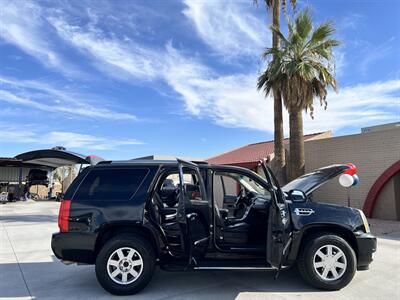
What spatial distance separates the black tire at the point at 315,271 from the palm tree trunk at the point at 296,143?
8967mm

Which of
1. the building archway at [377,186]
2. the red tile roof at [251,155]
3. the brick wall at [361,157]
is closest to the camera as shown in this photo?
the building archway at [377,186]

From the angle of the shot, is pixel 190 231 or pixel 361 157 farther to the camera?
pixel 361 157

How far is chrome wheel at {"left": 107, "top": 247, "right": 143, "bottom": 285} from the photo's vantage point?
5023 mm

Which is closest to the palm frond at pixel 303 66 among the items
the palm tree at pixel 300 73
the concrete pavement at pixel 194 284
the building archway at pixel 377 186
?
the palm tree at pixel 300 73

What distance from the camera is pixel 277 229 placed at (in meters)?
4.92

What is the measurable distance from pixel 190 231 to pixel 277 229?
48.3 inches

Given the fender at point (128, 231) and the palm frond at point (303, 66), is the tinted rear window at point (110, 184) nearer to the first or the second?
the fender at point (128, 231)

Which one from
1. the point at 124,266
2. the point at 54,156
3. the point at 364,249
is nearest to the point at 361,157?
the point at 364,249

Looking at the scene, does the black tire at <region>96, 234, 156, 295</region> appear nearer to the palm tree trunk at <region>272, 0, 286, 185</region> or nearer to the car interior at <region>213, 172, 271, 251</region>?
the car interior at <region>213, 172, 271, 251</region>

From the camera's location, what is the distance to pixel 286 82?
14.4m

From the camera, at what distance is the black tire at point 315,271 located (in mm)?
5133

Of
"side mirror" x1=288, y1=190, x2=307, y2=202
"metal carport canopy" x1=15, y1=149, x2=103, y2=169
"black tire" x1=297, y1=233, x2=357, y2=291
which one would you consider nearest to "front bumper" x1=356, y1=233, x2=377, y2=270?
"black tire" x1=297, y1=233, x2=357, y2=291

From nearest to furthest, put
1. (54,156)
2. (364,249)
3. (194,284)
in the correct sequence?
1. (364,249)
2. (194,284)
3. (54,156)

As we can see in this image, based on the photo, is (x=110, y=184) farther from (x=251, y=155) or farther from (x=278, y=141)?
(x=251, y=155)
